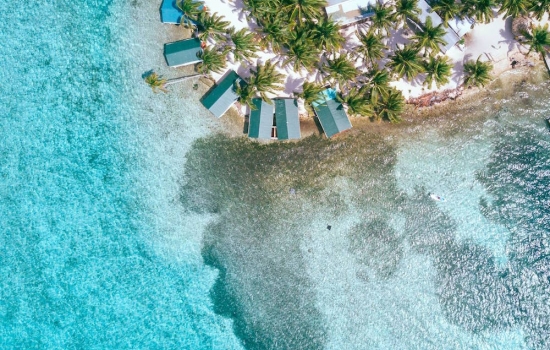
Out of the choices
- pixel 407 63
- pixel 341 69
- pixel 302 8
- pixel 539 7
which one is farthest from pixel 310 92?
pixel 539 7

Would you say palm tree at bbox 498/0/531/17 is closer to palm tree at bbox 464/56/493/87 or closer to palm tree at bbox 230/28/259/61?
palm tree at bbox 464/56/493/87

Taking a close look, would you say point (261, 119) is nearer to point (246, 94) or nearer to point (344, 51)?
point (246, 94)

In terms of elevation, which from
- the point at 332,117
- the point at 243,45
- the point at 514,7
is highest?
the point at 514,7

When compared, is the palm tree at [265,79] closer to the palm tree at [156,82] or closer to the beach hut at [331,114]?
the beach hut at [331,114]

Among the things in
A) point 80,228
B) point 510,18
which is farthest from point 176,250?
point 510,18

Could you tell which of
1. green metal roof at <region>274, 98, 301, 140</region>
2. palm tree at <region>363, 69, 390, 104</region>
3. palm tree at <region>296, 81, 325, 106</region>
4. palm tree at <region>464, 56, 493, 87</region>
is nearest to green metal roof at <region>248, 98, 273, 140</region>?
green metal roof at <region>274, 98, 301, 140</region>

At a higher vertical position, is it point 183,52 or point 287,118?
point 183,52
